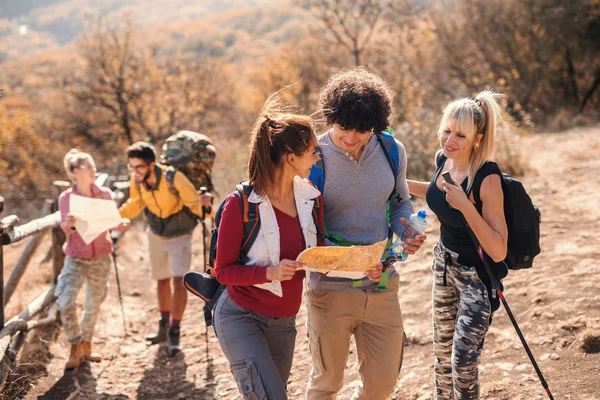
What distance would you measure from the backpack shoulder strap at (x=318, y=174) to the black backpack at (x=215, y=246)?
0.13m

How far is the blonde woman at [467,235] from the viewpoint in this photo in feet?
9.75

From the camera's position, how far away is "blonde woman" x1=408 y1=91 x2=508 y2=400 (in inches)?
117

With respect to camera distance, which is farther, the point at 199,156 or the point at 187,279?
the point at 199,156

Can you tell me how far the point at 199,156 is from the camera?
5.54 metres

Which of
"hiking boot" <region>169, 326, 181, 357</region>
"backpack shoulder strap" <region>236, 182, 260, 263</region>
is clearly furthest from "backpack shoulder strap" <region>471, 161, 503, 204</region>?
"hiking boot" <region>169, 326, 181, 357</region>

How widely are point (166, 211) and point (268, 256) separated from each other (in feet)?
9.22

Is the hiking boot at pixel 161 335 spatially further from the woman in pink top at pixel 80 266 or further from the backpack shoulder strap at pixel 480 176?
the backpack shoulder strap at pixel 480 176

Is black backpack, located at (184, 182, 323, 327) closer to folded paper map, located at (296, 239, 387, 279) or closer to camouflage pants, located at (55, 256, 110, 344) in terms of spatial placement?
folded paper map, located at (296, 239, 387, 279)

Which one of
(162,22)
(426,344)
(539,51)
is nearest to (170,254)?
(426,344)

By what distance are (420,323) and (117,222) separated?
8.91 ft

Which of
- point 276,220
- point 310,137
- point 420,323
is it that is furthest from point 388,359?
point 420,323

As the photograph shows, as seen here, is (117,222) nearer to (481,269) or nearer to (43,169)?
(481,269)

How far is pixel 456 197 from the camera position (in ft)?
9.70

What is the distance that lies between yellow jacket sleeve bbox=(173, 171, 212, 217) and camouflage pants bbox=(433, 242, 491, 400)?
2632 mm
